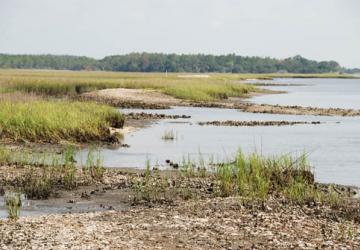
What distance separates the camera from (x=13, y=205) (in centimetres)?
1803

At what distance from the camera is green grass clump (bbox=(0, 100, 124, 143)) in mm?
32094

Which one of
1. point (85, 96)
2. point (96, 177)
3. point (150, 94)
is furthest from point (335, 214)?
point (150, 94)

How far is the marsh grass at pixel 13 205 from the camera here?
16030mm

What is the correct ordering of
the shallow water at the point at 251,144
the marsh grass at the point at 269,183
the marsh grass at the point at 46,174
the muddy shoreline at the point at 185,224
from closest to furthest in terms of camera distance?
the muddy shoreline at the point at 185,224, the marsh grass at the point at 269,183, the marsh grass at the point at 46,174, the shallow water at the point at 251,144

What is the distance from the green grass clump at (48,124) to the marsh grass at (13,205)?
502 inches

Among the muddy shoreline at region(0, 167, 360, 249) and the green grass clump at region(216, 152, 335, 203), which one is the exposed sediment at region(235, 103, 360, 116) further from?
the muddy shoreline at region(0, 167, 360, 249)

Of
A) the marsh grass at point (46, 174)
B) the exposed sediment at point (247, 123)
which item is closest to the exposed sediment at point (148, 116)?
the exposed sediment at point (247, 123)

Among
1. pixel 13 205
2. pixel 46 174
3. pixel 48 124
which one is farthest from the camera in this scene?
pixel 48 124

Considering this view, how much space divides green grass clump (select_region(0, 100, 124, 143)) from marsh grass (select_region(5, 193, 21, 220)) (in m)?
12.7

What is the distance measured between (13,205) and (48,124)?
14809mm

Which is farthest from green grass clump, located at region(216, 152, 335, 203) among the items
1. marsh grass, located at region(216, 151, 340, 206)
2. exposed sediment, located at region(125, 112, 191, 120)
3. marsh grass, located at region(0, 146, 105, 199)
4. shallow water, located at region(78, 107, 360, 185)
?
exposed sediment, located at region(125, 112, 191, 120)

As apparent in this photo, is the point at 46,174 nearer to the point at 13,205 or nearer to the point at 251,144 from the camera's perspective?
the point at 13,205

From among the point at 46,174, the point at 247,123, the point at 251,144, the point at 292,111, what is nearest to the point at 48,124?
the point at 251,144

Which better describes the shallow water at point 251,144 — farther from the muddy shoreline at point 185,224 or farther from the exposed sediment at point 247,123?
the muddy shoreline at point 185,224
